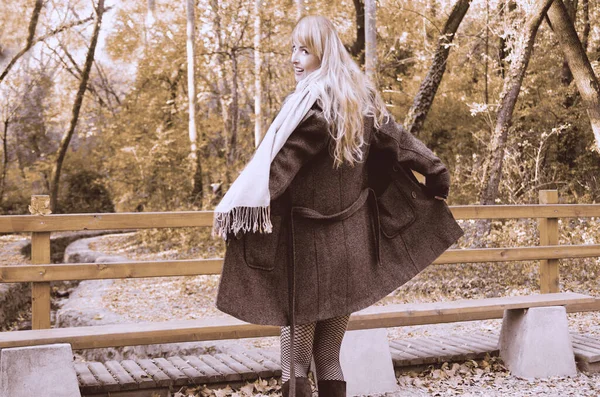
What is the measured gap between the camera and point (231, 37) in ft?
49.6

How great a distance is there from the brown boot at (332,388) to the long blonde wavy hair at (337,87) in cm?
92

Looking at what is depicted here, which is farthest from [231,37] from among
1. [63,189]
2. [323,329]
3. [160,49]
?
[323,329]

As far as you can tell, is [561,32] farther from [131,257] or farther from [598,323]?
[131,257]

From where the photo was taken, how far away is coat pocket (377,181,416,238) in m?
3.08

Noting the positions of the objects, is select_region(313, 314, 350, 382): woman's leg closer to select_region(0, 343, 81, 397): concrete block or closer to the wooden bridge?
the wooden bridge

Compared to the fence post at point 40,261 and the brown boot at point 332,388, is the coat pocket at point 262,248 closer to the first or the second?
the brown boot at point 332,388

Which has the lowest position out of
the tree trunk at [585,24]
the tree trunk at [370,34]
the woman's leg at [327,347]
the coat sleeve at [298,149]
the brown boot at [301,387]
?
the brown boot at [301,387]

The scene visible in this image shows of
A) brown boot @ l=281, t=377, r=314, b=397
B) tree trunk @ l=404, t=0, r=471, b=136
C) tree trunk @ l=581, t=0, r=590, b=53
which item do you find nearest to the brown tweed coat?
brown boot @ l=281, t=377, r=314, b=397

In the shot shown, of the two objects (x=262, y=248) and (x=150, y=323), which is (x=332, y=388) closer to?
(x=262, y=248)

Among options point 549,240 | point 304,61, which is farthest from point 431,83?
point 304,61

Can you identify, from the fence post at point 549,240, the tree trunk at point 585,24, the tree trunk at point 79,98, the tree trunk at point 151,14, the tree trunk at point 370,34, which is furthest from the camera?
the tree trunk at point 151,14

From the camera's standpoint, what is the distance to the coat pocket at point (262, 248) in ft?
8.81

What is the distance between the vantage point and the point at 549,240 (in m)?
5.28

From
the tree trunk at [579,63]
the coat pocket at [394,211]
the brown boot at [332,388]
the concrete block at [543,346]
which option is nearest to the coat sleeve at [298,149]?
the coat pocket at [394,211]
